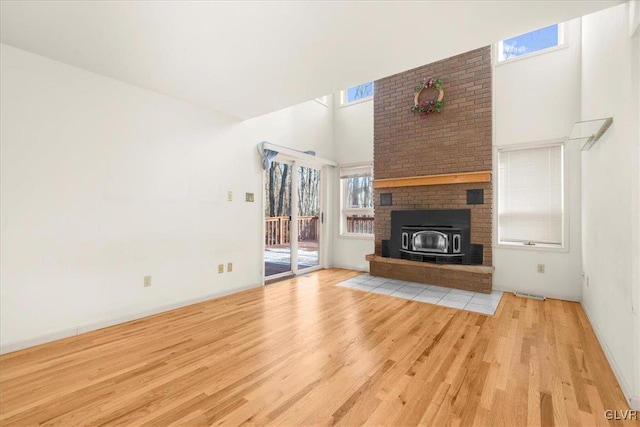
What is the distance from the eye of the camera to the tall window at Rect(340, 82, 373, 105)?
5469 mm

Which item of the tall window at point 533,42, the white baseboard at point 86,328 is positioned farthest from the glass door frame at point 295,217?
the tall window at point 533,42

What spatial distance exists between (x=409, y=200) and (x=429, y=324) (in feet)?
7.70

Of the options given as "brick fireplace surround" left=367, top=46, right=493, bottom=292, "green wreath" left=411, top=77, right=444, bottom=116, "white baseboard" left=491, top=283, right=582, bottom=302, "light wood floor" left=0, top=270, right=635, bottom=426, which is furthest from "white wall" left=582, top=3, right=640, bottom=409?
"green wreath" left=411, top=77, right=444, bottom=116

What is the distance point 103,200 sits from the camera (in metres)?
2.72

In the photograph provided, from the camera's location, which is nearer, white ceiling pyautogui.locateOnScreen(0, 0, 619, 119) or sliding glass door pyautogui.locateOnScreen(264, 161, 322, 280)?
white ceiling pyautogui.locateOnScreen(0, 0, 619, 119)

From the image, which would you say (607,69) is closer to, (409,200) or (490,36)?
(490,36)

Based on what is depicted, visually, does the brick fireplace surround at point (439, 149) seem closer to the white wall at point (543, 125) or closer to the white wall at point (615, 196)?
the white wall at point (543, 125)

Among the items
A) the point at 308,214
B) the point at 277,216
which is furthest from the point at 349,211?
the point at 277,216

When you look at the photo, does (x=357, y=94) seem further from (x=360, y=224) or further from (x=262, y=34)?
(x=262, y=34)

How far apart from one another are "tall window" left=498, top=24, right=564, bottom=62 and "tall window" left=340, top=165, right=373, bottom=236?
8.55 feet

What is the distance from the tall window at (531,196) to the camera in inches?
145

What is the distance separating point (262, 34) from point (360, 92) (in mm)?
3848

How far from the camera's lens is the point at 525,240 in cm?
390

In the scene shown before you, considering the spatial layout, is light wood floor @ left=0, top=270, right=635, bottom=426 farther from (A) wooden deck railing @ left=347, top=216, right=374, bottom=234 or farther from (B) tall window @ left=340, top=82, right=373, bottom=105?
(B) tall window @ left=340, top=82, right=373, bottom=105
